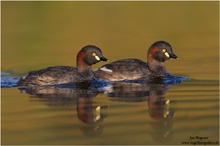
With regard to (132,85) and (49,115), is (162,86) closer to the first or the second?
(132,85)

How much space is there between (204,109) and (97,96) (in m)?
2.87

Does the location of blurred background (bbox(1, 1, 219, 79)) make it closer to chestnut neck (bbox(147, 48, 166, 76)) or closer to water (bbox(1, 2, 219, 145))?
water (bbox(1, 2, 219, 145))

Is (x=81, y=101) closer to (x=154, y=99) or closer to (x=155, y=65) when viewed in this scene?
(x=154, y=99)

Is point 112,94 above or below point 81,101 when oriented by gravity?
above

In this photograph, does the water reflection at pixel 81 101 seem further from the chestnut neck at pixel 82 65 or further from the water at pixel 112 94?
the chestnut neck at pixel 82 65

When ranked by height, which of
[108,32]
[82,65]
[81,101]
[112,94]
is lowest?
[81,101]

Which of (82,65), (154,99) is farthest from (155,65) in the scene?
(154,99)

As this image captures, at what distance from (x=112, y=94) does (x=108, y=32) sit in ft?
52.9

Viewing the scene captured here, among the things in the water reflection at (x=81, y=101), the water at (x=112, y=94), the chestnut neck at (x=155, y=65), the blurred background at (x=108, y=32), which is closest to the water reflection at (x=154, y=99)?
the water at (x=112, y=94)

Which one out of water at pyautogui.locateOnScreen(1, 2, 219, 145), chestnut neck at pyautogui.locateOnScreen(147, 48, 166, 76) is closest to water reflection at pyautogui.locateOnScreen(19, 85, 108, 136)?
water at pyautogui.locateOnScreen(1, 2, 219, 145)

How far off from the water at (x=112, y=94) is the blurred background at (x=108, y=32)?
43 millimetres

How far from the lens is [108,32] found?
31.1 meters

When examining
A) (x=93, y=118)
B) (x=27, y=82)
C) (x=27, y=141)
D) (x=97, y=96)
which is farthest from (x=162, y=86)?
(x=27, y=141)

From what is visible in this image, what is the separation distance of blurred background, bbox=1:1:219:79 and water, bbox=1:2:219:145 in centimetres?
4
